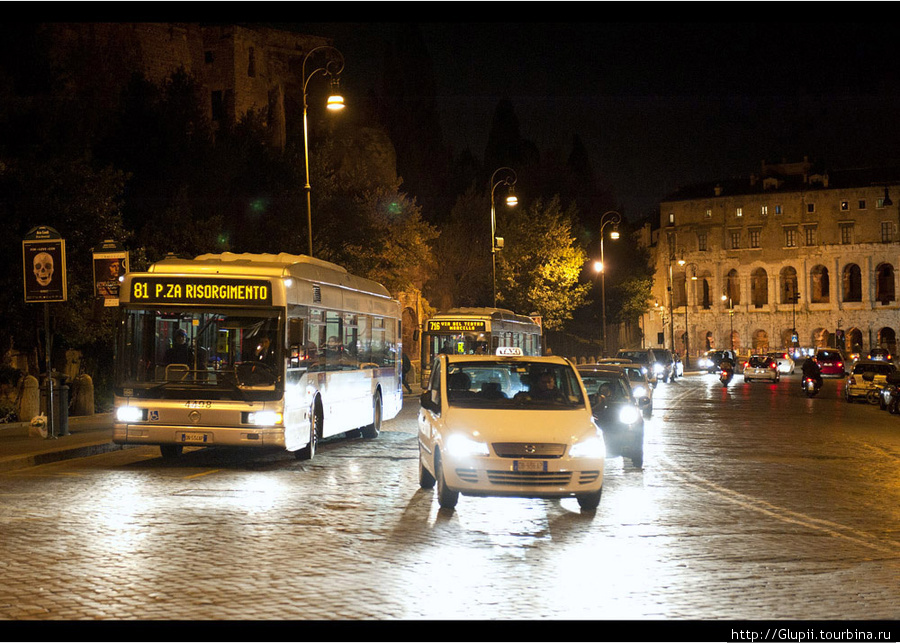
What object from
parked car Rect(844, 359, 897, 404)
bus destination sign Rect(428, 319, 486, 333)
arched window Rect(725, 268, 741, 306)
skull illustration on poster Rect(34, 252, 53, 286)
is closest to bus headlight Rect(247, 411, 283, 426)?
skull illustration on poster Rect(34, 252, 53, 286)

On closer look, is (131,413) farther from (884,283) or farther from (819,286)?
(819,286)

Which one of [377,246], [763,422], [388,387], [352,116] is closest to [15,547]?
[388,387]

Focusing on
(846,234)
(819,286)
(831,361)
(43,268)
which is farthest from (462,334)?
(819,286)

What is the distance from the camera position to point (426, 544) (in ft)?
32.7

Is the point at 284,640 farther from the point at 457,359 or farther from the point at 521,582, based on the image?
the point at 457,359

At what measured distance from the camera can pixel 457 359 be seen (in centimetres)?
1333

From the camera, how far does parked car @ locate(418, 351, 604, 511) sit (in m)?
11.6

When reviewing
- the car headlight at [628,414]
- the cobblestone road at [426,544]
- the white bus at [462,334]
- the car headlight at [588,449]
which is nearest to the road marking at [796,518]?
the cobblestone road at [426,544]

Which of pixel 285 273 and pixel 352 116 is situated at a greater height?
pixel 352 116

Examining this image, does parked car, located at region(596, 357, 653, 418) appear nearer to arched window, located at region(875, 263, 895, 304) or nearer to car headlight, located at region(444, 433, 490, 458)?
car headlight, located at region(444, 433, 490, 458)

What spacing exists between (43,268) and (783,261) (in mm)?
123702

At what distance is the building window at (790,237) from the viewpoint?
134500mm

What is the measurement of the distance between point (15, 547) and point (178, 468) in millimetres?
6938

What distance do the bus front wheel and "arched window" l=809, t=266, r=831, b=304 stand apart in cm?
11853
